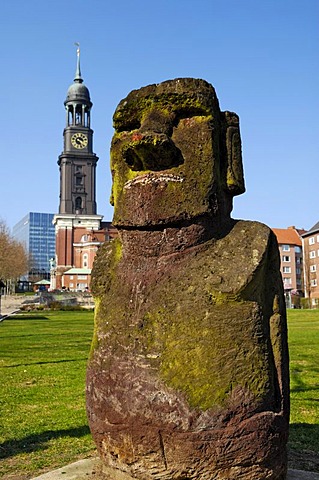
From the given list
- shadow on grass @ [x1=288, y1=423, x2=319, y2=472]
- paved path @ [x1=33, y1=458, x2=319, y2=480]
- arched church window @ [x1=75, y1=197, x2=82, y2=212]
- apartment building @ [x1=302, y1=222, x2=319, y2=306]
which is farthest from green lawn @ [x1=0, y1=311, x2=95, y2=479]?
arched church window @ [x1=75, y1=197, x2=82, y2=212]

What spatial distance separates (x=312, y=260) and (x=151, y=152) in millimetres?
65674

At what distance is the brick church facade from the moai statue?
267 feet

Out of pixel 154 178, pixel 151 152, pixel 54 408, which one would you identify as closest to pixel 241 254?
pixel 154 178

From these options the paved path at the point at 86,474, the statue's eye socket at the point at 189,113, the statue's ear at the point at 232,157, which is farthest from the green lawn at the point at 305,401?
the statue's eye socket at the point at 189,113

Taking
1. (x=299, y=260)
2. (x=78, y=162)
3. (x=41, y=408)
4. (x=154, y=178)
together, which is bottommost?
(x=41, y=408)

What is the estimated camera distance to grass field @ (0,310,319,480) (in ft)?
19.0

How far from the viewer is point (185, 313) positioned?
3488 millimetres

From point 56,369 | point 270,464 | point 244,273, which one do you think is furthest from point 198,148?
point 56,369

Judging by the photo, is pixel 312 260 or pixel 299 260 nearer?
pixel 312 260

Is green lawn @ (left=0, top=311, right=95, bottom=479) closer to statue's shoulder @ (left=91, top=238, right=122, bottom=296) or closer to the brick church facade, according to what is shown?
statue's shoulder @ (left=91, top=238, right=122, bottom=296)

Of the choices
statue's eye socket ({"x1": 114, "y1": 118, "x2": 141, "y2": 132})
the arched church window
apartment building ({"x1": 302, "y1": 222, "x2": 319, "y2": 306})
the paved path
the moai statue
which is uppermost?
the arched church window

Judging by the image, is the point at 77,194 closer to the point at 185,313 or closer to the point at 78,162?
the point at 78,162

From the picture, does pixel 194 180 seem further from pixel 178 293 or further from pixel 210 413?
pixel 210 413

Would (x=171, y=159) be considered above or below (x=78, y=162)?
below
